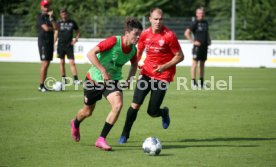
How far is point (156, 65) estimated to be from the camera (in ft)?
36.4

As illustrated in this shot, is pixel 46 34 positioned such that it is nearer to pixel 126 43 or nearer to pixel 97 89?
pixel 97 89

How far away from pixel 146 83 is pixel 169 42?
76 centimetres

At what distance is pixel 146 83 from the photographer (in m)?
11.0

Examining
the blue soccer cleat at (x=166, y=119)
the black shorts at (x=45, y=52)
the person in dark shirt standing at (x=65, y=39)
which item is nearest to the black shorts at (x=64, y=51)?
the person in dark shirt standing at (x=65, y=39)

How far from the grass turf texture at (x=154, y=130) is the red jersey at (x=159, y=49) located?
42.3 inches

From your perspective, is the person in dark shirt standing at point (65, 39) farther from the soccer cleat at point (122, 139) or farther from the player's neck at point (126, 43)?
the player's neck at point (126, 43)

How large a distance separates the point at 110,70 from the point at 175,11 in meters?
48.5

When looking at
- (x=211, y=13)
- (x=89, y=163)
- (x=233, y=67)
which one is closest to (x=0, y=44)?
(x=233, y=67)

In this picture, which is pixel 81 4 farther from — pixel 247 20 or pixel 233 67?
pixel 233 67

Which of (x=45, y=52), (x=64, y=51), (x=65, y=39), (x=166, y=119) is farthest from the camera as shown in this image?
(x=65, y=39)

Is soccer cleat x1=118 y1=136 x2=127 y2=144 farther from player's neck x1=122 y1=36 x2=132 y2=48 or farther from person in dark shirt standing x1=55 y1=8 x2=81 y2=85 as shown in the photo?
person in dark shirt standing x1=55 y1=8 x2=81 y2=85

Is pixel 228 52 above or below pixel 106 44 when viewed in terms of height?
below

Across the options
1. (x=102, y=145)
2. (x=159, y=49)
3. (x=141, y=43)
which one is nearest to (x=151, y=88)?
(x=159, y=49)

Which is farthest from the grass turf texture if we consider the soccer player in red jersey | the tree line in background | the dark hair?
the tree line in background
